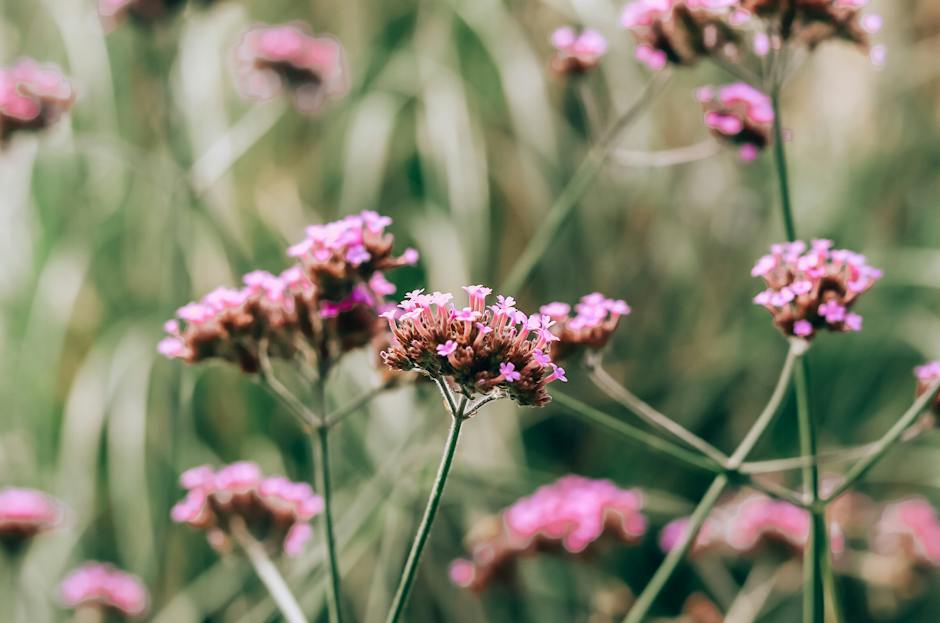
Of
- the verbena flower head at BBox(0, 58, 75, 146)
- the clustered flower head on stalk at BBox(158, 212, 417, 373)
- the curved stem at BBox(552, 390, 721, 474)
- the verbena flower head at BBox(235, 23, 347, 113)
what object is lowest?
the curved stem at BBox(552, 390, 721, 474)

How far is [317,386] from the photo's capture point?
96 cm

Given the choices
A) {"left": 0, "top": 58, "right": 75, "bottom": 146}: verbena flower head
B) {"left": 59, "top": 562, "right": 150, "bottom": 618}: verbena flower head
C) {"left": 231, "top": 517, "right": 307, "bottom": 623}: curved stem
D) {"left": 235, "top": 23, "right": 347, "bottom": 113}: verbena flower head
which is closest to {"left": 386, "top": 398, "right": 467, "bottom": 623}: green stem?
{"left": 231, "top": 517, "right": 307, "bottom": 623}: curved stem

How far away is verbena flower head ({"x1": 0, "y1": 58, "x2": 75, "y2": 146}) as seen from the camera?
1520 millimetres

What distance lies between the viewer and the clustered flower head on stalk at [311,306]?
0.94 m

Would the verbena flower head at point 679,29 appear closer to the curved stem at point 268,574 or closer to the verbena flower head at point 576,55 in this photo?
the verbena flower head at point 576,55

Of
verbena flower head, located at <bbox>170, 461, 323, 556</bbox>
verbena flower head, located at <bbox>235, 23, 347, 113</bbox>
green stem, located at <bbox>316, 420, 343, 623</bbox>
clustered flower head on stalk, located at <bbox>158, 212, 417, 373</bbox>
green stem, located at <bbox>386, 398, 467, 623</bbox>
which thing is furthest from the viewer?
verbena flower head, located at <bbox>235, 23, 347, 113</bbox>

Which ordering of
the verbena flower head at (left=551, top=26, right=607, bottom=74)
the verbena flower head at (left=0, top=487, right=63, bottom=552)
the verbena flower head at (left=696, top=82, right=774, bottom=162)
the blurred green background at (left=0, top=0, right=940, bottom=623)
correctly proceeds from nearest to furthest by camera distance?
the verbena flower head at (left=696, top=82, right=774, bottom=162), the verbena flower head at (left=551, top=26, right=607, bottom=74), the verbena flower head at (left=0, top=487, right=63, bottom=552), the blurred green background at (left=0, top=0, right=940, bottom=623)

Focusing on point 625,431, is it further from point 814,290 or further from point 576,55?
point 576,55

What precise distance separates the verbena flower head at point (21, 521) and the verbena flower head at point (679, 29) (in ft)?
3.48

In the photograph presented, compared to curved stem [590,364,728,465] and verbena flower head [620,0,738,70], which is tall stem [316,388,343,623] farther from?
verbena flower head [620,0,738,70]

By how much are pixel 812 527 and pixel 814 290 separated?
22 centimetres

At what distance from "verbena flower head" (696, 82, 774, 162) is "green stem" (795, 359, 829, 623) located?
1.17ft

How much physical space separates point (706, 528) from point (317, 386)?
829mm

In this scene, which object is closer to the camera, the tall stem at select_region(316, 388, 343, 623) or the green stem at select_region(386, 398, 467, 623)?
the green stem at select_region(386, 398, 467, 623)
